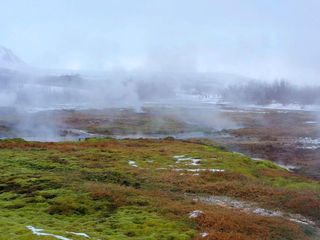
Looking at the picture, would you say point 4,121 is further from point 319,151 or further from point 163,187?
point 163,187

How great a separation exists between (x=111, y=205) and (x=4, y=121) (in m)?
107

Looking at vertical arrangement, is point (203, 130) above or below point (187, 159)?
below

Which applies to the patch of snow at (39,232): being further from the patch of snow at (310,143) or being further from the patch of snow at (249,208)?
the patch of snow at (310,143)

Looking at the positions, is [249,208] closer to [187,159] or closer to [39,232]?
[39,232]

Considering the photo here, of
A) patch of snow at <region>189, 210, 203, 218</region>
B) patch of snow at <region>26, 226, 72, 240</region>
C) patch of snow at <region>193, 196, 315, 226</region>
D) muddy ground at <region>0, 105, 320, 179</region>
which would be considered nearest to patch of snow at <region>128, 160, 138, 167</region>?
patch of snow at <region>193, 196, 315, 226</region>

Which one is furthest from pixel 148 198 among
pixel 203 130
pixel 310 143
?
Result: pixel 203 130

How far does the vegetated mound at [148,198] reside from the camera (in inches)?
1083

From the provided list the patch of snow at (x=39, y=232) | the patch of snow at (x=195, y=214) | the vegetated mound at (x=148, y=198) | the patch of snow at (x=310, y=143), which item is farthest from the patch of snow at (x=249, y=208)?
the patch of snow at (x=310, y=143)

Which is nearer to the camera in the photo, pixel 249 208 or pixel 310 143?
pixel 249 208

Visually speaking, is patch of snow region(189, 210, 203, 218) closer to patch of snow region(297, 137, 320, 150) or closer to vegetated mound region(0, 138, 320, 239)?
vegetated mound region(0, 138, 320, 239)

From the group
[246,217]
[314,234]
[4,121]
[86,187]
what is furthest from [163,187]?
[4,121]

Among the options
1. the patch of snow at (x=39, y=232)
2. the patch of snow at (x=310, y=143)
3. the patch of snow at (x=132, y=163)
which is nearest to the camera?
the patch of snow at (x=39, y=232)

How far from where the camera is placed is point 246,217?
103 ft

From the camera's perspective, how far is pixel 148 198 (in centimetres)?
3591
